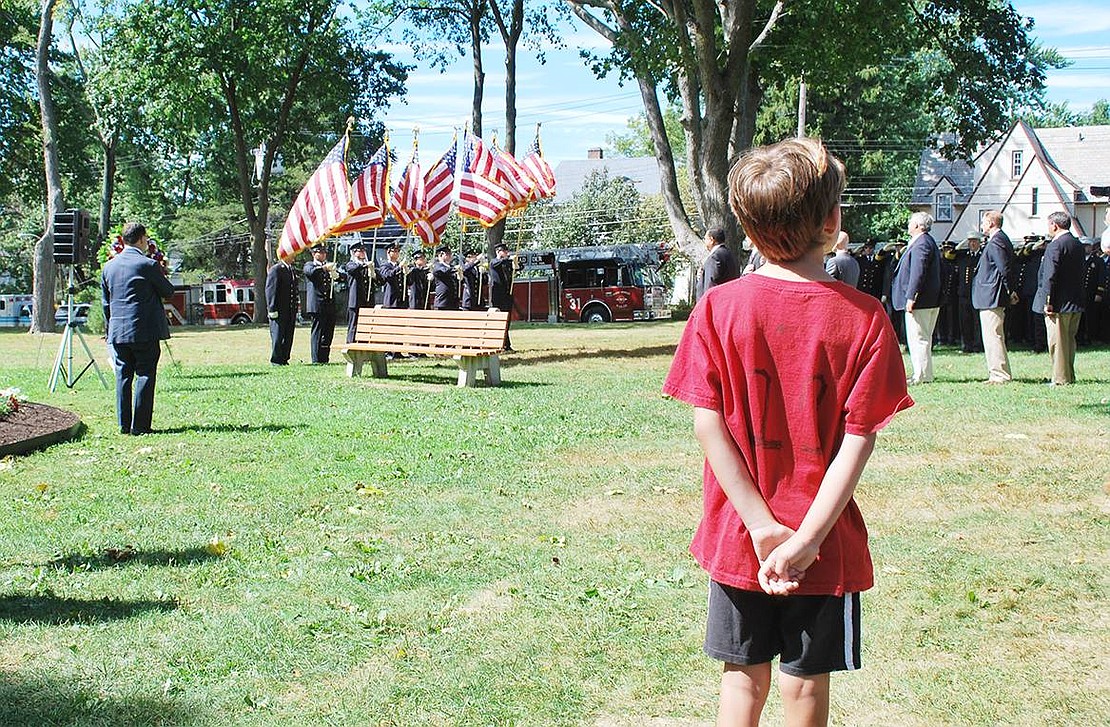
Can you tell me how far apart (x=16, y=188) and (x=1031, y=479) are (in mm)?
49274

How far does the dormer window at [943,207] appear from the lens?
225 ft

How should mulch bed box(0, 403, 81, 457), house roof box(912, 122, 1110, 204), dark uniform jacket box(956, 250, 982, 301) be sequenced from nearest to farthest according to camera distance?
mulch bed box(0, 403, 81, 457) → dark uniform jacket box(956, 250, 982, 301) → house roof box(912, 122, 1110, 204)

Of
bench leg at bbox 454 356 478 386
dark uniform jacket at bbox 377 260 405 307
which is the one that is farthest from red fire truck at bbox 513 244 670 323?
bench leg at bbox 454 356 478 386

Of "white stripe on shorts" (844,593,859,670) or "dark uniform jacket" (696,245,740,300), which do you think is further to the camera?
"dark uniform jacket" (696,245,740,300)

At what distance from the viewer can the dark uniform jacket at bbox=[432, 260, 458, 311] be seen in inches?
831

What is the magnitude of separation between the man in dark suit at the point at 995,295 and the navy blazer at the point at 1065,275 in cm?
57

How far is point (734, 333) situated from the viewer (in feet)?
9.45

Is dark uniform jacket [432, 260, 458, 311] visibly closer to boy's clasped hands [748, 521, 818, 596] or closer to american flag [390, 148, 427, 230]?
american flag [390, 148, 427, 230]

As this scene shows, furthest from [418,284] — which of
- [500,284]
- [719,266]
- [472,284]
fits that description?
[719,266]

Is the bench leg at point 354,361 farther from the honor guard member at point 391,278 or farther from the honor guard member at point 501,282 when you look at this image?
the honor guard member at point 501,282

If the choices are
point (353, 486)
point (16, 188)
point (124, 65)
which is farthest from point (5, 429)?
point (16, 188)

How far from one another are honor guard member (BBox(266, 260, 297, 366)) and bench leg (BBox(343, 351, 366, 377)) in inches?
112

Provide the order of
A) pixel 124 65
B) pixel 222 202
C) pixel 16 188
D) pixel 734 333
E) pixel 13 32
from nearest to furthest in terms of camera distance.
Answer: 1. pixel 734 333
2. pixel 124 65
3. pixel 13 32
4. pixel 16 188
5. pixel 222 202

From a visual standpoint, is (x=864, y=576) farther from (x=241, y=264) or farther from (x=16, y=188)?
(x=241, y=264)
